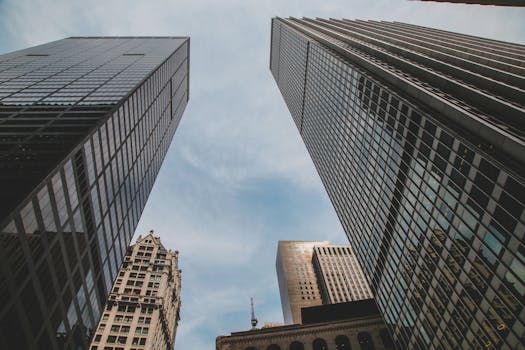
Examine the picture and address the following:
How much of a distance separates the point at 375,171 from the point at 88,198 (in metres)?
41.7

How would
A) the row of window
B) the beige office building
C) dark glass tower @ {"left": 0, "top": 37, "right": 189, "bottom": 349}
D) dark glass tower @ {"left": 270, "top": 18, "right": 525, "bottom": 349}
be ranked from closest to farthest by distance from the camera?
dark glass tower @ {"left": 270, "top": 18, "right": 525, "bottom": 349}
dark glass tower @ {"left": 0, "top": 37, "right": 189, "bottom": 349}
the row of window
the beige office building

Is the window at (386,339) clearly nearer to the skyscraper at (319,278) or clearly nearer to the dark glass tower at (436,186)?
the dark glass tower at (436,186)

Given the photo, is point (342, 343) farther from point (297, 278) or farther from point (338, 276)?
point (297, 278)

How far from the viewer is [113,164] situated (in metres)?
52.9

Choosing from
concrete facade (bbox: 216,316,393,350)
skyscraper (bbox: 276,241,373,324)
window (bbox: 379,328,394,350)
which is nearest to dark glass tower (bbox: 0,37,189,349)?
concrete facade (bbox: 216,316,393,350)

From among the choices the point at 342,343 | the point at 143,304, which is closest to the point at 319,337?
the point at 342,343

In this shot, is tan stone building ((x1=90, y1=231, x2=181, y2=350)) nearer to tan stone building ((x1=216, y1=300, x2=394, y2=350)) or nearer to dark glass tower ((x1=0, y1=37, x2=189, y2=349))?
dark glass tower ((x1=0, y1=37, x2=189, y2=349))

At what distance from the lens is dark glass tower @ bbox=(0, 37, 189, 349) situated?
1309 inches

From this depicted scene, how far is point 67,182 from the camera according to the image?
39.5 m

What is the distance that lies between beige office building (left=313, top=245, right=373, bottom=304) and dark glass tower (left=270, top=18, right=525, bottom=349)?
6055 centimetres

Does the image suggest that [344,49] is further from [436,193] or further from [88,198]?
[88,198]

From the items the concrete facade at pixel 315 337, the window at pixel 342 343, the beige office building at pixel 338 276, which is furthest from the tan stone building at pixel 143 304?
the beige office building at pixel 338 276

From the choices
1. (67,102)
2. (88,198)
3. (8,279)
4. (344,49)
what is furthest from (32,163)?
(344,49)

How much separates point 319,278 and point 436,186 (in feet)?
350
